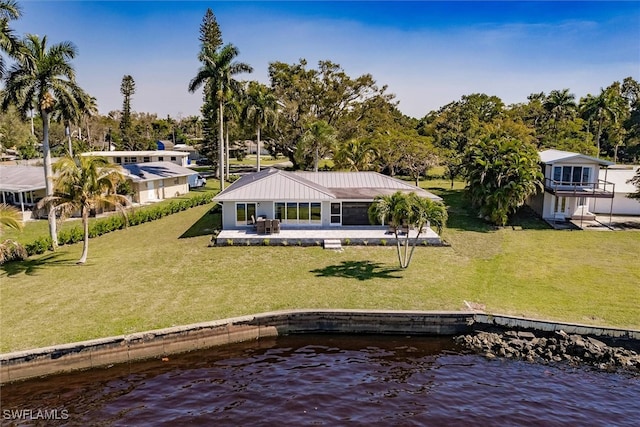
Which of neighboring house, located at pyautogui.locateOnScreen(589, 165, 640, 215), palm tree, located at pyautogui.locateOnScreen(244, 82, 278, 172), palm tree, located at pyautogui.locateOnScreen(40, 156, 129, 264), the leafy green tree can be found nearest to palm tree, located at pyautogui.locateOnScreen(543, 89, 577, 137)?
neighboring house, located at pyautogui.locateOnScreen(589, 165, 640, 215)

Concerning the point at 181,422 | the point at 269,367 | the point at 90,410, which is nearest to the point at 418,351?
the point at 269,367

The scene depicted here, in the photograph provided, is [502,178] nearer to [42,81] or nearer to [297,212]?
[297,212]

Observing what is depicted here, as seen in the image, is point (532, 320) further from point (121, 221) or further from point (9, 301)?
point (121, 221)

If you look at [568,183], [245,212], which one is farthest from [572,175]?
[245,212]

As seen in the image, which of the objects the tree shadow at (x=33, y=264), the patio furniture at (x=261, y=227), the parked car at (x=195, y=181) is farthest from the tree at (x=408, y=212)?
the parked car at (x=195, y=181)

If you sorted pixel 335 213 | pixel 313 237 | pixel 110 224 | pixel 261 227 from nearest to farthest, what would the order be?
pixel 313 237, pixel 261 227, pixel 335 213, pixel 110 224

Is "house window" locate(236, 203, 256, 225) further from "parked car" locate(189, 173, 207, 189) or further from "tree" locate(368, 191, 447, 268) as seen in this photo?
"parked car" locate(189, 173, 207, 189)
